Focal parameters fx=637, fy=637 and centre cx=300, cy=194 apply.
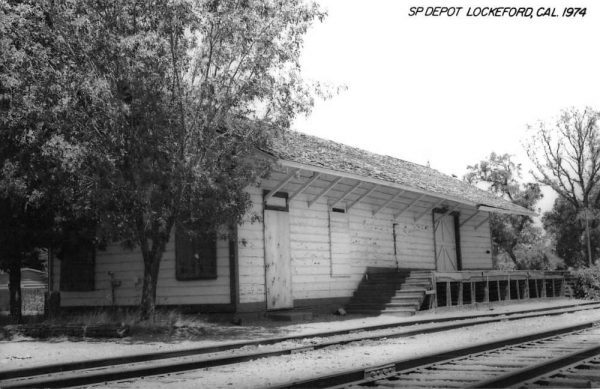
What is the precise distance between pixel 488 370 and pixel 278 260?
10.2m

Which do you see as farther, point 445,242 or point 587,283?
point 587,283

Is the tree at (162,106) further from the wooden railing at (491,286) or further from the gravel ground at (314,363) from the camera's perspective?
the wooden railing at (491,286)

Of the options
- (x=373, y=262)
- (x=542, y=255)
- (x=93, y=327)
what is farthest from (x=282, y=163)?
(x=542, y=255)

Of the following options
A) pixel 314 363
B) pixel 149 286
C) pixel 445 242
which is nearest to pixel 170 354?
pixel 314 363

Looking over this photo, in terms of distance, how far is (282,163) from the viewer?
15219mm

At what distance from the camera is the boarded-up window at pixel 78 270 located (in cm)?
1905

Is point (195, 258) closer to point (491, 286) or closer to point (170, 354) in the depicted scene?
point (170, 354)

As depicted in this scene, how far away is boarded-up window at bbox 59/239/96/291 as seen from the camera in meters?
19.0

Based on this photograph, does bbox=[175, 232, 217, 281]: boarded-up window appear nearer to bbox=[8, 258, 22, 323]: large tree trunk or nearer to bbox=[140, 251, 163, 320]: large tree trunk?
bbox=[140, 251, 163, 320]: large tree trunk

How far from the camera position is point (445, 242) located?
25344 millimetres

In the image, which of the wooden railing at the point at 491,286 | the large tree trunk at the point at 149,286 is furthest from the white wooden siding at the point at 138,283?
the wooden railing at the point at 491,286

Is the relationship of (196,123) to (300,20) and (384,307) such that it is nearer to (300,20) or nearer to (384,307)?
(300,20)

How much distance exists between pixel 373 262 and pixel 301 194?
412 cm

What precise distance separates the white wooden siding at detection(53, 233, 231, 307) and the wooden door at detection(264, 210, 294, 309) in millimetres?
1282
